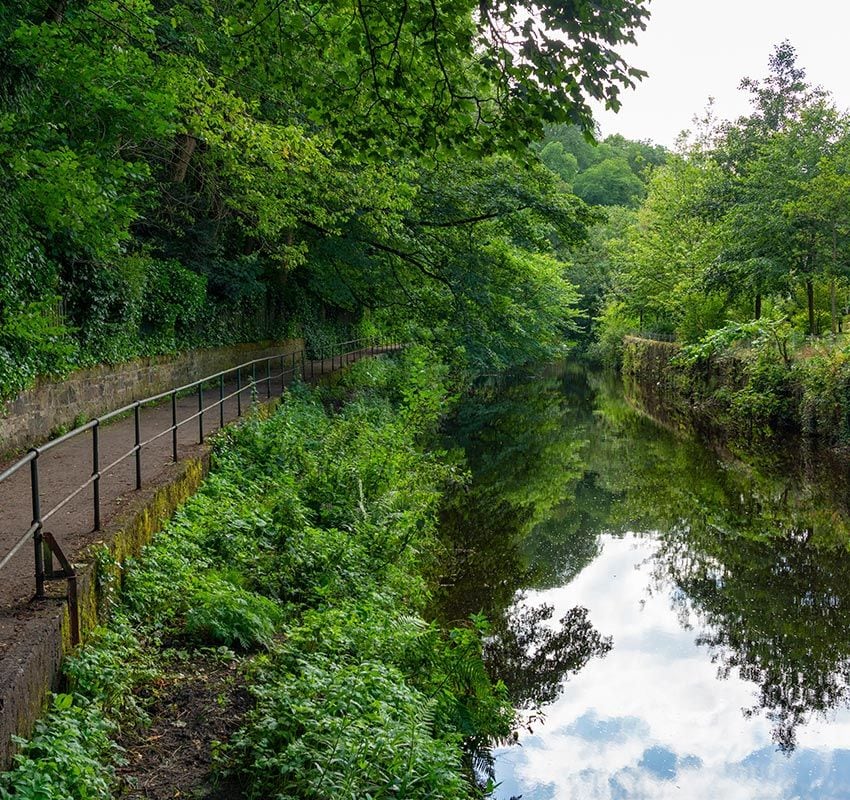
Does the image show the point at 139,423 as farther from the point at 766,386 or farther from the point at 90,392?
the point at 766,386

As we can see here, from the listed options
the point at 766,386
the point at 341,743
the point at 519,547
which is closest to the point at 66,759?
the point at 341,743

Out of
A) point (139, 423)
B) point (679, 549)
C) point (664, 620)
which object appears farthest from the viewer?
point (679, 549)

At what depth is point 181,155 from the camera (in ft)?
58.0

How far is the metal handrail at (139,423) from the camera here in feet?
17.2

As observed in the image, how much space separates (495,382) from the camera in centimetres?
4691

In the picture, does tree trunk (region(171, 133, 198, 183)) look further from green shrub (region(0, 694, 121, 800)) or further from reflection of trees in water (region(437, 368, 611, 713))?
green shrub (region(0, 694, 121, 800))

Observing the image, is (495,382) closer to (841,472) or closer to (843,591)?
(841,472)

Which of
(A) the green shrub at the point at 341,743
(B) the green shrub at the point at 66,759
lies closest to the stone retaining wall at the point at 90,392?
(B) the green shrub at the point at 66,759

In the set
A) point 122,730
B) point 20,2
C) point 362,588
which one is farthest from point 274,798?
point 20,2

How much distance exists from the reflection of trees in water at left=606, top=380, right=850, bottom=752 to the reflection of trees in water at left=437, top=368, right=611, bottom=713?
1.56 m

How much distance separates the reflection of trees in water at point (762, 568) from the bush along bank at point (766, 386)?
2063mm

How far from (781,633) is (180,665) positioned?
7.71 meters

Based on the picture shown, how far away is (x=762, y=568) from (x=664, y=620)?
2474 millimetres

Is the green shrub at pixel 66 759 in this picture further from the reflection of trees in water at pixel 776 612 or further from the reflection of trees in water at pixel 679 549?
the reflection of trees in water at pixel 776 612
